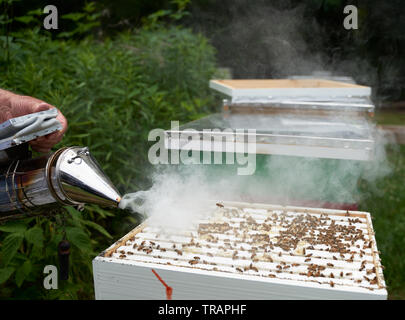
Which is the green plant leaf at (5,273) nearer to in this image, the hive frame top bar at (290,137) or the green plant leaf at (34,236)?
the green plant leaf at (34,236)

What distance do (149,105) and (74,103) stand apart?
2.30ft

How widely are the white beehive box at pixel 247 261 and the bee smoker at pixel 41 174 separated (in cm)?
47

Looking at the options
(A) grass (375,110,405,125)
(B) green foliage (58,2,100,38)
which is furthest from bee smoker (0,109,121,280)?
(A) grass (375,110,405,125)

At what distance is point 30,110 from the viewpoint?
1427 mm

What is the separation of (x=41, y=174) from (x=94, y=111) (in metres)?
2.33

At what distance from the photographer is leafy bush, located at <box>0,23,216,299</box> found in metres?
2.64

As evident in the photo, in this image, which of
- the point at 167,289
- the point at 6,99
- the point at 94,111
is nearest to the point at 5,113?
the point at 6,99

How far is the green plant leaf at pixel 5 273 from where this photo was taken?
7.87 ft

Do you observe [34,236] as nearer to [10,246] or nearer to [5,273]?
[10,246]

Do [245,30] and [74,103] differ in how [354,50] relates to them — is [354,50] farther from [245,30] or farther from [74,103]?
[74,103]

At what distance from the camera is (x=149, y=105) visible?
376 centimetres

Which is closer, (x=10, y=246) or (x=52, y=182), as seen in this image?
(x=52, y=182)

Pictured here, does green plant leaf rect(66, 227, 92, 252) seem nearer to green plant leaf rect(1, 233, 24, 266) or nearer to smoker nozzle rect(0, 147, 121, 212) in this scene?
green plant leaf rect(1, 233, 24, 266)

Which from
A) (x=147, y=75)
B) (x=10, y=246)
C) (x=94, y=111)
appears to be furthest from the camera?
(x=147, y=75)
